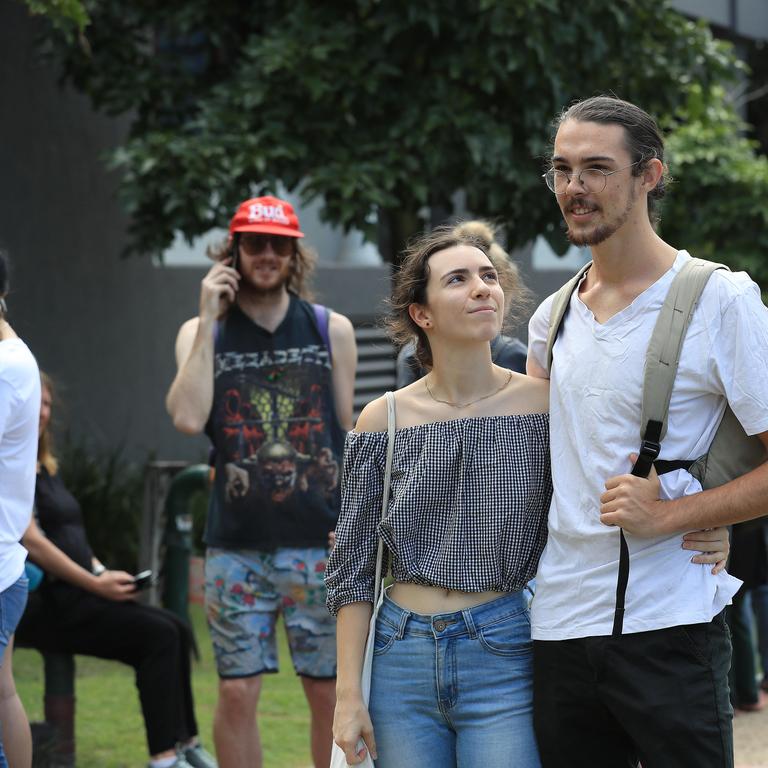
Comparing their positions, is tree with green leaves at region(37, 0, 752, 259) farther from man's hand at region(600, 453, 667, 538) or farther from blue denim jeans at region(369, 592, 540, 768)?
Answer: man's hand at region(600, 453, 667, 538)

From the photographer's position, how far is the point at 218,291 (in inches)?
192

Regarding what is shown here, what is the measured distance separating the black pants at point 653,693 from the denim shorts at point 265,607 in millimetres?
1887

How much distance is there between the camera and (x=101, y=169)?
1059 cm

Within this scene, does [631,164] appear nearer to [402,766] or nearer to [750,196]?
[402,766]

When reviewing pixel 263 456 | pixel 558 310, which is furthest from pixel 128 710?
pixel 558 310

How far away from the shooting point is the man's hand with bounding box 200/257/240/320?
4.86 metres

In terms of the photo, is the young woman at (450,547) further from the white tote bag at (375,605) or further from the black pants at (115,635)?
the black pants at (115,635)

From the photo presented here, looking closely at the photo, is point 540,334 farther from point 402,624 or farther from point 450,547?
point 402,624

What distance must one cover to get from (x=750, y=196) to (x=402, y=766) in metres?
7.51

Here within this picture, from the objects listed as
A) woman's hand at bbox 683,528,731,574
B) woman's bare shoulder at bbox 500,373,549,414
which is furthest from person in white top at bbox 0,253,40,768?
woman's hand at bbox 683,528,731,574

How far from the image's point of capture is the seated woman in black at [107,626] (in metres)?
5.50

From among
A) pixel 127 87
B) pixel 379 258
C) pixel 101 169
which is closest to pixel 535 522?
pixel 127 87

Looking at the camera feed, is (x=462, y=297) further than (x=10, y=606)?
No

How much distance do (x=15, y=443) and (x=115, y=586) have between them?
161cm
